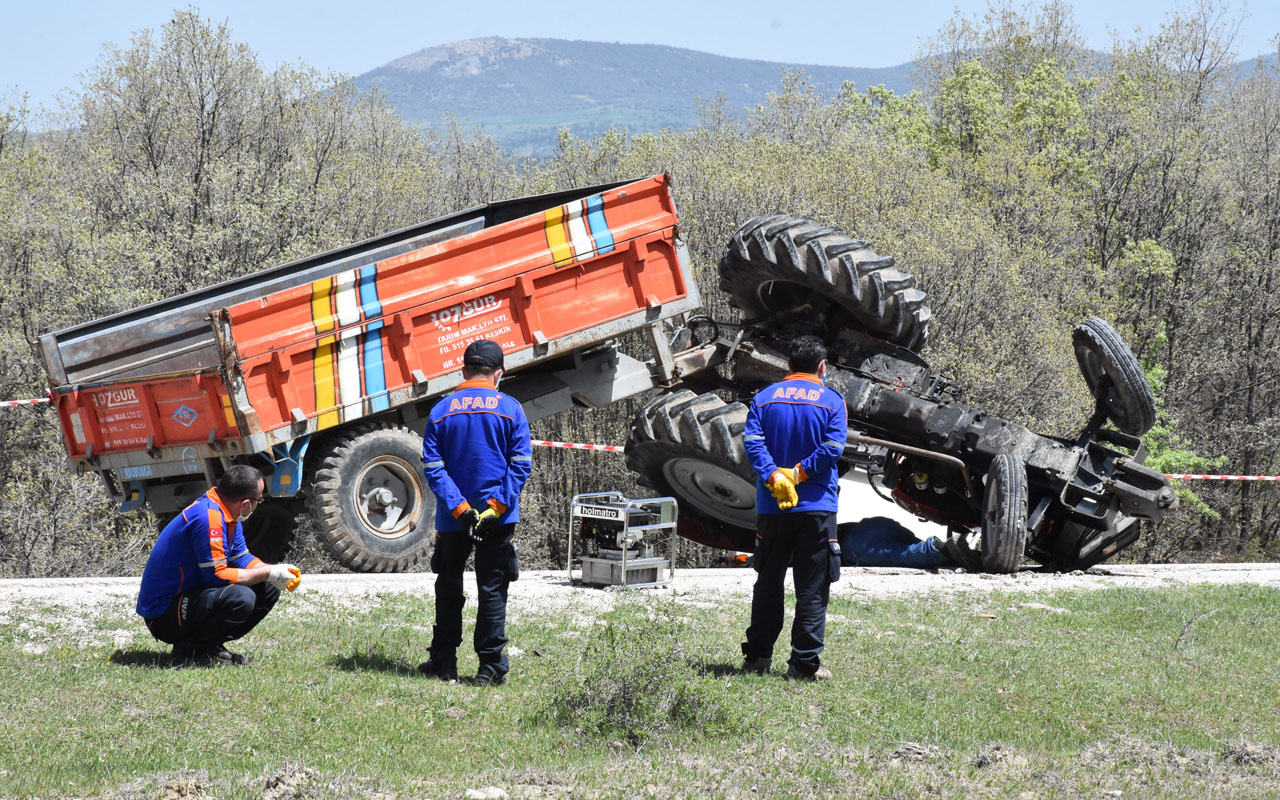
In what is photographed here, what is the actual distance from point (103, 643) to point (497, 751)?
2746 millimetres

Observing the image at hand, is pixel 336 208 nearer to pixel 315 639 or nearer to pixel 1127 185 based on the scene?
pixel 315 639

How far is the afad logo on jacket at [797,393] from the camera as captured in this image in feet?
21.0

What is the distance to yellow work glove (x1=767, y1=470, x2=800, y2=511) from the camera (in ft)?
20.1

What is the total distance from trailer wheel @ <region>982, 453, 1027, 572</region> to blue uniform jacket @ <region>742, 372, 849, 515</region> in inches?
192

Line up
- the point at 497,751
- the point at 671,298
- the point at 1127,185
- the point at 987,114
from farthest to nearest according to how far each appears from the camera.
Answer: the point at 987,114 → the point at 1127,185 → the point at 671,298 → the point at 497,751

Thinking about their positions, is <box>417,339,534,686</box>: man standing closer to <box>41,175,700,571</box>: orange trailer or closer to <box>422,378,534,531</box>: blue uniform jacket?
<box>422,378,534,531</box>: blue uniform jacket

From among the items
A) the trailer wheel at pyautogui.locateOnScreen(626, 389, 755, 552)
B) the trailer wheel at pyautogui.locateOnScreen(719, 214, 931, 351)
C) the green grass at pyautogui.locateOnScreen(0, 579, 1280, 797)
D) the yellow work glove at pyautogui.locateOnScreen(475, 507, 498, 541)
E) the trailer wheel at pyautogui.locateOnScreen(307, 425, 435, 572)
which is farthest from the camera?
the trailer wheel at pyautogui.locateOnScreen(719, 214, 931, 351)

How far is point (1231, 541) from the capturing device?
23281 mm

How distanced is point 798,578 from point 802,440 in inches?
27.4

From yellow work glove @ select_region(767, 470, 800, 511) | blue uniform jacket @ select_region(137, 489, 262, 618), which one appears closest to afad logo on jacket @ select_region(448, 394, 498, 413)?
blue uniform jacket @ select_region(137, 489, 262, 618)

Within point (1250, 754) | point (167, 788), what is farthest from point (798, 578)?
point (167, 788)

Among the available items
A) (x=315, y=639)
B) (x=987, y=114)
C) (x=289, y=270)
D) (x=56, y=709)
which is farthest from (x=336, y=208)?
(x=987, y=114)

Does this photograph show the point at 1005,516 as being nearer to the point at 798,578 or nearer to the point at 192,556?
the point at 798,578

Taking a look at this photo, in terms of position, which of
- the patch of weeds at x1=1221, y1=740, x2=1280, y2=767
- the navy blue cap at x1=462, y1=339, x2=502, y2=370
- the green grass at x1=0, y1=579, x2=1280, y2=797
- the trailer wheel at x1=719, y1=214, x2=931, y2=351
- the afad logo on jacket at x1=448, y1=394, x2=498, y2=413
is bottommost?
the patch of weeds at x1=1221, y1=740, x2=1280, y2=767
